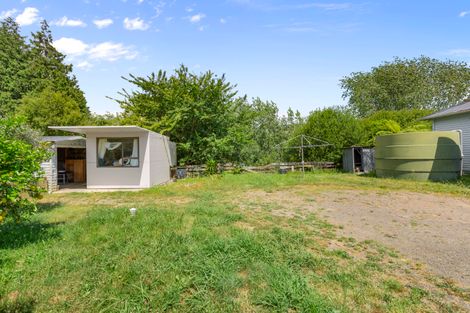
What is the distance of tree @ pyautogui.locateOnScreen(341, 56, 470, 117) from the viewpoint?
3250cm

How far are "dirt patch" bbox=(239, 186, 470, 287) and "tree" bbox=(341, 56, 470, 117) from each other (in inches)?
1144

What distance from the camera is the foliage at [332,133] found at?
58.9ft

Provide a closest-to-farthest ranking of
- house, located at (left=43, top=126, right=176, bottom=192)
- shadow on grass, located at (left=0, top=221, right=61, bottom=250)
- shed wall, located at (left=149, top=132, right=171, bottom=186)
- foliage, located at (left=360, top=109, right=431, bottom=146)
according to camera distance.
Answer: shadow on grass, located at (left=0, top=221, right=61, bottom=250) < house, located at (left=43, top=126, right=176, bottom=192) < shed wall, located at (left=149, top=132, right=171, bottom=186) < foliage, located at (left=360, top=109, right=431, bottom=146)

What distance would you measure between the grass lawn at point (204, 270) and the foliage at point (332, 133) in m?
13.2

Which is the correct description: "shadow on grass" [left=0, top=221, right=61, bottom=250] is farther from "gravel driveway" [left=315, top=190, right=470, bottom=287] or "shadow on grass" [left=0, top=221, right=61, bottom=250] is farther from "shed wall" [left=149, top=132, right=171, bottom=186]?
"shed wall" [left=149, top=132, right=171, bottom=186]

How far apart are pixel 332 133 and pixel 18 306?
58.4 feet

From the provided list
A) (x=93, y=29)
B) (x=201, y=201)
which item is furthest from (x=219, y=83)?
(x=201, y=201)

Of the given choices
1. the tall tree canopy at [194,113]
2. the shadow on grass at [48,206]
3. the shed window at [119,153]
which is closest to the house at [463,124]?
the tall tree canopy at [194,113]

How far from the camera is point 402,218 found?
6078 mm

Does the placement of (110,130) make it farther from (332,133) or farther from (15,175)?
(332,133)

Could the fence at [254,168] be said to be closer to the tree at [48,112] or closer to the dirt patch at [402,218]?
the dirt patch at [402,218]

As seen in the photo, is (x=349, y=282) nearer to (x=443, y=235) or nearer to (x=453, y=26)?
(x=443, y=235)

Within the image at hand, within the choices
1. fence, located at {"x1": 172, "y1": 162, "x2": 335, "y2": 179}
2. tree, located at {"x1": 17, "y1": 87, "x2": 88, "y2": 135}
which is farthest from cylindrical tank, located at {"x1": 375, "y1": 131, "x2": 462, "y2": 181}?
tree, located at {"x1": 17, "y1": 87, "x2": 88, "y2": 135}

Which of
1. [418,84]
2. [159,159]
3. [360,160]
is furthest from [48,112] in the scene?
[418,84]
